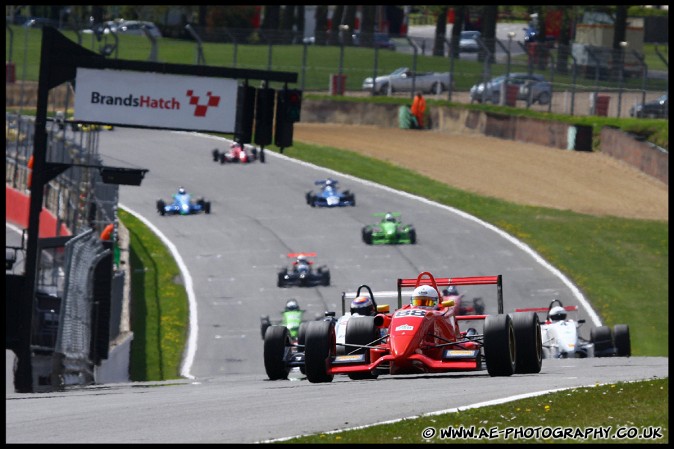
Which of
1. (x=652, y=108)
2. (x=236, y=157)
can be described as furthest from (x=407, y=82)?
(x=236, y=157)

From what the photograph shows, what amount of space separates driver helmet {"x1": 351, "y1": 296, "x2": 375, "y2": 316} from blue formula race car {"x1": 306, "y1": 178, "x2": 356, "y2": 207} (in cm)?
1996

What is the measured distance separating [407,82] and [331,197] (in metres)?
22.1

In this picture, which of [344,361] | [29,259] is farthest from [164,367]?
[344,361]

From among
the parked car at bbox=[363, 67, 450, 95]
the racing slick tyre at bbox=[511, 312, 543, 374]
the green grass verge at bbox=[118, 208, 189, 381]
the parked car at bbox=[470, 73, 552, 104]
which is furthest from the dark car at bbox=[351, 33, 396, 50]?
the racing slick tyre at bbox=[511, 312, 543, 374]

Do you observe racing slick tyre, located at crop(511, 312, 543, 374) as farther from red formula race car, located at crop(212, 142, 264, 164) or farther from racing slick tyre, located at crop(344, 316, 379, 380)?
red formula race car, located at crop(212, 142, 264, 164)

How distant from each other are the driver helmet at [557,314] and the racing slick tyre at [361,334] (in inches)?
317

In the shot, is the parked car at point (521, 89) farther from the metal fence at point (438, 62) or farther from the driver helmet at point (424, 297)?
the driver helmet at point (424, 297)

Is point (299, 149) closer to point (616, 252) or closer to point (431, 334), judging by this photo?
point (616, 252)

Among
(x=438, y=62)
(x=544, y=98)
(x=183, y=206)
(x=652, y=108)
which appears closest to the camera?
(x=183, y=206)

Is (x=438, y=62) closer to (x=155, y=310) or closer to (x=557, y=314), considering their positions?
(x=155, y=310)

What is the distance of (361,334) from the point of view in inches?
578

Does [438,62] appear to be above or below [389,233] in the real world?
above

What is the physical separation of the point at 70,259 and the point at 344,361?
5.23 m

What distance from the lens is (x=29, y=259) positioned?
1886cm
